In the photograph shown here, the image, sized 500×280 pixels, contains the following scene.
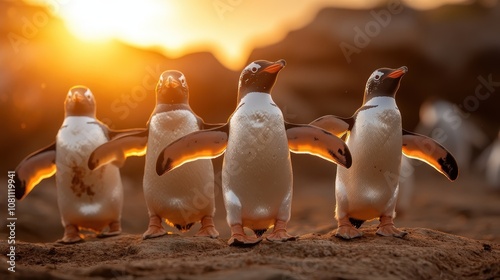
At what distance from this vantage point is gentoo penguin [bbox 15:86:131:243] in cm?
597

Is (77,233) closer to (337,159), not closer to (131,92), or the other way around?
(337,159)

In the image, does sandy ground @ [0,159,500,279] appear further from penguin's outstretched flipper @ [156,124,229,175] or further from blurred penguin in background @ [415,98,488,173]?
blurred penguin in background @ [415,98,488,173]

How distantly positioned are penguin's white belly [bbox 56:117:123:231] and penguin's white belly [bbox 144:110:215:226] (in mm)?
802

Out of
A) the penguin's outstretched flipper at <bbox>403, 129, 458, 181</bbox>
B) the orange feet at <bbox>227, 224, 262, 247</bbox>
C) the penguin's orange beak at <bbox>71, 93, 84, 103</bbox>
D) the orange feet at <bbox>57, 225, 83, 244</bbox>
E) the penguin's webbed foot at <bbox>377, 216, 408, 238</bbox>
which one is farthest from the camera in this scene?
the penguin's orange beak at <bbox>71, 93, 84, 103</bbox>

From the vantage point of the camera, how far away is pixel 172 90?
5512 millimetres

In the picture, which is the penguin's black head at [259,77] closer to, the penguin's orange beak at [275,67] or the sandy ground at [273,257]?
the penguin's orange beak at [275,67]

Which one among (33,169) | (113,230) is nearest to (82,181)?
(33,169)

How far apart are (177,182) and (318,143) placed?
4.39 feet

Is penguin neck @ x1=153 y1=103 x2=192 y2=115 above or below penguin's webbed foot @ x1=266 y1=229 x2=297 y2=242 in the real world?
above

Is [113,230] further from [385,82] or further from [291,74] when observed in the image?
[291,74]

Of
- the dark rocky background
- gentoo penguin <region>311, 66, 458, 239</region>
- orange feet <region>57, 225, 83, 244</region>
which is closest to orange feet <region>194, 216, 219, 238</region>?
gentoo penguin <region>311, 66, 458, 239</region>

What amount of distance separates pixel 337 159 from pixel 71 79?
12088 mm

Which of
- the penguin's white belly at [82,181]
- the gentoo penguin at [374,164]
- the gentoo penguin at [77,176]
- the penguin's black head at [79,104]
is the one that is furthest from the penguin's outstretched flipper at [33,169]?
the gentoo penguin at [374,164]

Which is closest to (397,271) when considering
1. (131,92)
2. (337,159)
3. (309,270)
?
(309,270)
